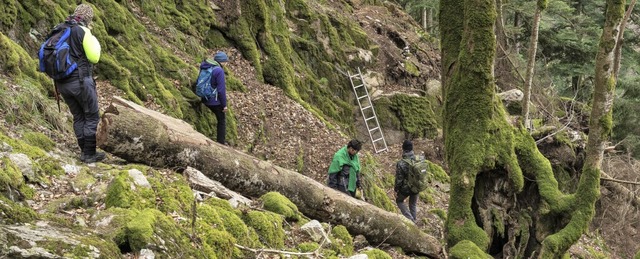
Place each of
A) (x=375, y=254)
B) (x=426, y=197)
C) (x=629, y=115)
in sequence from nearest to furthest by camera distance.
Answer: (x=375, y=254) < (x=426, y=197) < (x=629, y=115)

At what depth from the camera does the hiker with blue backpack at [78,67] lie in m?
5.92

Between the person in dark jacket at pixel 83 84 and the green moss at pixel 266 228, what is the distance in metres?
2.01

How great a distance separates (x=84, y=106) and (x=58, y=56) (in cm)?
65

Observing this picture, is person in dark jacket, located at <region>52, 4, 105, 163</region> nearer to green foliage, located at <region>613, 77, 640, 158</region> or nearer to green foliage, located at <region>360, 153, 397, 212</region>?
green foliage, located at <region>360, 153, 397, 212</region>

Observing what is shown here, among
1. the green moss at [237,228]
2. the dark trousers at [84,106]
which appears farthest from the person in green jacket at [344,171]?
the dark trousers at [84,106]

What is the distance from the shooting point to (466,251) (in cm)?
825

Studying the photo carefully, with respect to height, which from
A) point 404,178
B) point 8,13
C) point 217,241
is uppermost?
point 8,13

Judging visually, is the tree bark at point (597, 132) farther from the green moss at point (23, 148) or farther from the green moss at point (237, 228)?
the green moss at point (23, 148)

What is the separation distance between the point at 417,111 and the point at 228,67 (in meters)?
7.96

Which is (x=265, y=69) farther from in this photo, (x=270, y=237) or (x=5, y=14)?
(x=270, y=237)

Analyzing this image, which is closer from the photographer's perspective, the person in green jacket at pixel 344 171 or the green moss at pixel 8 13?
the green moss at pixel 8 13

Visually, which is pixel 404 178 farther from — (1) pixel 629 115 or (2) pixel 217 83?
(1) pixel 629 115

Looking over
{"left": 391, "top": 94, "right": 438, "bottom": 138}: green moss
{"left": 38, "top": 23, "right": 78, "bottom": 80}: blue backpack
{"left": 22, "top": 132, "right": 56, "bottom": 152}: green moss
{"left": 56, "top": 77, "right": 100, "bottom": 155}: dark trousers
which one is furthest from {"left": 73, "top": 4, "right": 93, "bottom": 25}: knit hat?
{"left": 391, "top": 94, "right": 438, "bottom": 138}: green moss

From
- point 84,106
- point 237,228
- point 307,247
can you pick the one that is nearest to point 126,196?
point 237,228
